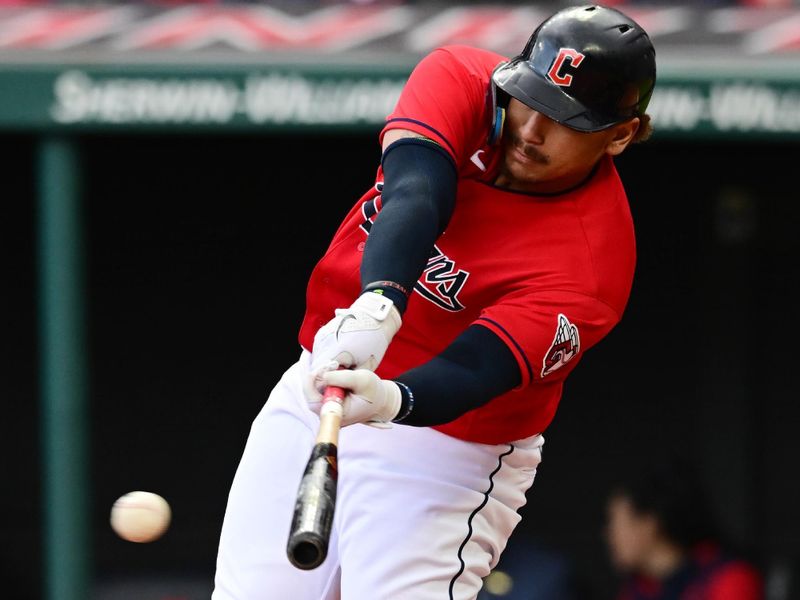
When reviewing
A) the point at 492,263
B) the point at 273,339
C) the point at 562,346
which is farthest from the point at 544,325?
the point at 273,339

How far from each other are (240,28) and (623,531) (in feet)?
7.03

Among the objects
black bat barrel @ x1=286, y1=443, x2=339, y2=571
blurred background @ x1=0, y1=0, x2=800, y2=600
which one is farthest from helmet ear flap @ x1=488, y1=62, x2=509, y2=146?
blurred background @ x1=0, y1=0, x2=800, y2=600

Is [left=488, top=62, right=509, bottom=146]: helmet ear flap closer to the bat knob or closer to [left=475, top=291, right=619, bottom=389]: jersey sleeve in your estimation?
[left=475, top=291, right=619, bottom=389]: jersey sleeve

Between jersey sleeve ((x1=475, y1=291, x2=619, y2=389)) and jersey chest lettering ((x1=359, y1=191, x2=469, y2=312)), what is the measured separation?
0.42 feet

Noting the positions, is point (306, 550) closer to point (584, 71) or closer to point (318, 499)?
point (318, 499)

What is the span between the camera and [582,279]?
267 cm

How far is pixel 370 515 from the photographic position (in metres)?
2.80

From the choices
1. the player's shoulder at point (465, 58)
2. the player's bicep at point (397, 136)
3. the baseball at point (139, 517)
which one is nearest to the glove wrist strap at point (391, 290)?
the player's bicep at point (397, 136)

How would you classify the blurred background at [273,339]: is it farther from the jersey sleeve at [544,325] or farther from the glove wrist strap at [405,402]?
the glove wrist strap at [405,402]

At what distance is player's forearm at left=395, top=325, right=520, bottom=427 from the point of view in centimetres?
243

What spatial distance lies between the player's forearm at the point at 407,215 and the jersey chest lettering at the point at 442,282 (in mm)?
174

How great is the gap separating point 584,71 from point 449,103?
232mm

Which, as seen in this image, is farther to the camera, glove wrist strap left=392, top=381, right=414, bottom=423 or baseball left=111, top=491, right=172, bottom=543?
baseball left=111, top=491, right=172, bottom=543

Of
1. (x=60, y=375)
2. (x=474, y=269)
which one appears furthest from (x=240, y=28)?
(x=474, y=269)
